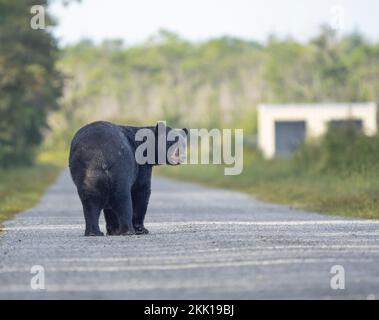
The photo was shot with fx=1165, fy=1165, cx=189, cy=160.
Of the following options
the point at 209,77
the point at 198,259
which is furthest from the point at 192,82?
the point at 198,259

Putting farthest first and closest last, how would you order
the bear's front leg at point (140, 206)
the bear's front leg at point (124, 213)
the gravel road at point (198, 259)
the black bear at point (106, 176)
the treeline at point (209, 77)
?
the treeline at point (209, 77) → the bear's front leg at point (140, 206) → the bear's front leg at point (124, 213) → the black bear at point (106, 176) → the gravel road at point (198, 259)

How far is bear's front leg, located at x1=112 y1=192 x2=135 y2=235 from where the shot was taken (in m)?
16.3

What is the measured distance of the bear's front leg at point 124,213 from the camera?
640 inches

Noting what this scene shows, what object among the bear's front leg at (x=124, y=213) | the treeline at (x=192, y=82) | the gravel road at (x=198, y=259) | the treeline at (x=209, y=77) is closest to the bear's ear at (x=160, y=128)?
the gravel road at (x=198, y=259)

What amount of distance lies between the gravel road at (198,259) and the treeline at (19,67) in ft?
84.1

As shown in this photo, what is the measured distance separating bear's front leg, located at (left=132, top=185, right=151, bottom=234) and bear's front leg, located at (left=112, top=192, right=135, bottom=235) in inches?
18.3

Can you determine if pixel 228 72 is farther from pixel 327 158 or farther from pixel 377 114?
pixel 327 158

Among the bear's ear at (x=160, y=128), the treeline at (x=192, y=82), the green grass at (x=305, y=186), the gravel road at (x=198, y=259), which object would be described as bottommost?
the gravel road at (x=198, y=259)

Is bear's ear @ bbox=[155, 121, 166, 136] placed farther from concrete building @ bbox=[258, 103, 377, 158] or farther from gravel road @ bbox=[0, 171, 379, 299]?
concrete building @ bbox=[258, 103, 377, 158]

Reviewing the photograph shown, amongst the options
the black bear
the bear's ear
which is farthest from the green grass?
the black bear

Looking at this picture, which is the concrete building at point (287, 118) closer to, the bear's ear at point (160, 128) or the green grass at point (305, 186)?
the green grass at point (305, 186)
